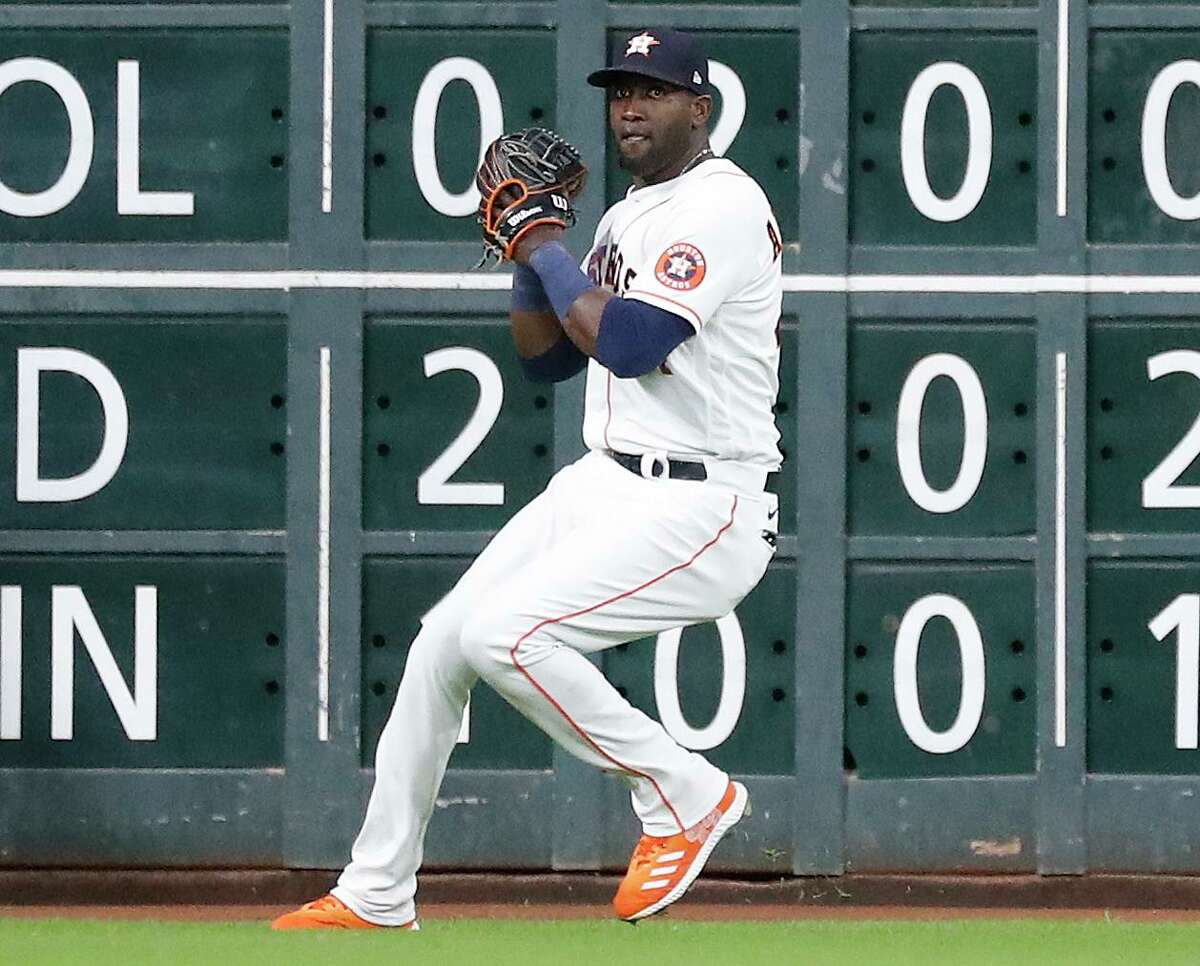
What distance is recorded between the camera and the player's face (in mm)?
5238

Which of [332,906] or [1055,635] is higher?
[1055,635]

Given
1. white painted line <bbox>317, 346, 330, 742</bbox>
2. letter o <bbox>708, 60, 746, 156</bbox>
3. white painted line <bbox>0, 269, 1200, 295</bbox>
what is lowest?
white painted line <bbox>317, 346, 330, 742</bbox>

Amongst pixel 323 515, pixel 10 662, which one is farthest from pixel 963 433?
pixel 10 662

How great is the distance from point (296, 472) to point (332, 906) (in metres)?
1.55

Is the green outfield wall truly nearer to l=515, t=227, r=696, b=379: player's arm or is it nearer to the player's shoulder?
the player's shoulder

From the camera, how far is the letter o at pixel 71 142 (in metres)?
6.53

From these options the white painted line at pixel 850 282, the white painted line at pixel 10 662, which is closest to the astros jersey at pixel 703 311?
the white painted line at pixel 850 282

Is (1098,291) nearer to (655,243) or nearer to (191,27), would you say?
(655,243)

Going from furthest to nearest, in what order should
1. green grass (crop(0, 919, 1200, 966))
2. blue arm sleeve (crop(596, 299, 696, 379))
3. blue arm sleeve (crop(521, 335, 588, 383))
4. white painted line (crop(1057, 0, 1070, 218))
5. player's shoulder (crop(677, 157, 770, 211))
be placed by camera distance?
white painted line (crop(1057, 0, 1070, 218))
blue arm sleeve (crop(521, 335, 588, 383))
player's shoulder (crop(677, 157, 770, 211))
blue arm sleeve (crop(596, 299, 696, 379))
green grass (crop(0, 919, 1200, 966))

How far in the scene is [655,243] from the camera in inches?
204

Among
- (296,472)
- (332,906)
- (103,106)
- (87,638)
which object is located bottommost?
(332,906)

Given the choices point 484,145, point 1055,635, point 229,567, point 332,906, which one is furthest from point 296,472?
point 1055,635

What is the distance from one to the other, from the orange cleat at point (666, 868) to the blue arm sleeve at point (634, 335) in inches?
36.7

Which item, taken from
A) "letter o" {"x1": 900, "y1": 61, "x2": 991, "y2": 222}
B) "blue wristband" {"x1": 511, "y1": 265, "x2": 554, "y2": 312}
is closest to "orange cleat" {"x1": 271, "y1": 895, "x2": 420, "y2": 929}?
"blue wristband" {"x1": 511, "y1": 265, "x2": 554, "y2": 312}
